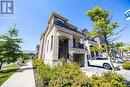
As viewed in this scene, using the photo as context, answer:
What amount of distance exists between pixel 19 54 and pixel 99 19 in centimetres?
1774

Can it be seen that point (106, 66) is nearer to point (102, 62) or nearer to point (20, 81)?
point (102, 62)

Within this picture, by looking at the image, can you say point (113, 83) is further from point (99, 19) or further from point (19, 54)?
Answer: point (19, 54)

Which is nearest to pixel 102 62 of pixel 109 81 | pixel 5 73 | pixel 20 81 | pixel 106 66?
pixel 106 66

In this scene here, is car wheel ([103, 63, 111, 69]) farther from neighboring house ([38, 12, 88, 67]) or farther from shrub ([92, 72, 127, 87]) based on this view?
shrub ([92, 72, 127, 87])

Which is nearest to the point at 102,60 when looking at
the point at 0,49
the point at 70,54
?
the point at 70,54

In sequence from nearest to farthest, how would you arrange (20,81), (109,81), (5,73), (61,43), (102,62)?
(109,81) < (20,81) < (5,73) < (102,62) < (61,43)

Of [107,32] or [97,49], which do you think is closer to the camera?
[107,32]

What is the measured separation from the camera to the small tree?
22.0 m

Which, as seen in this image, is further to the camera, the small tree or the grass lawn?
the small tree

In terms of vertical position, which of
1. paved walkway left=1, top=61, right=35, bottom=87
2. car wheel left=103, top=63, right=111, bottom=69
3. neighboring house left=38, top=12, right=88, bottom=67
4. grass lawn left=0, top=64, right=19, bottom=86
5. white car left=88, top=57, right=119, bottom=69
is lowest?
grass lawn left=0, top=64, right=19, bottom=86

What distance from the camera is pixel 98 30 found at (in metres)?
10.2

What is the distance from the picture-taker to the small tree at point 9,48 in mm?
22047

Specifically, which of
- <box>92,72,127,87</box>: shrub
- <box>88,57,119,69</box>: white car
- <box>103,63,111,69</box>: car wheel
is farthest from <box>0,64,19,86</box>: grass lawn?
<box>103,63,111,69</box>: car wheel

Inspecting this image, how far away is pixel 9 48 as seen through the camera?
22641 millimetres
